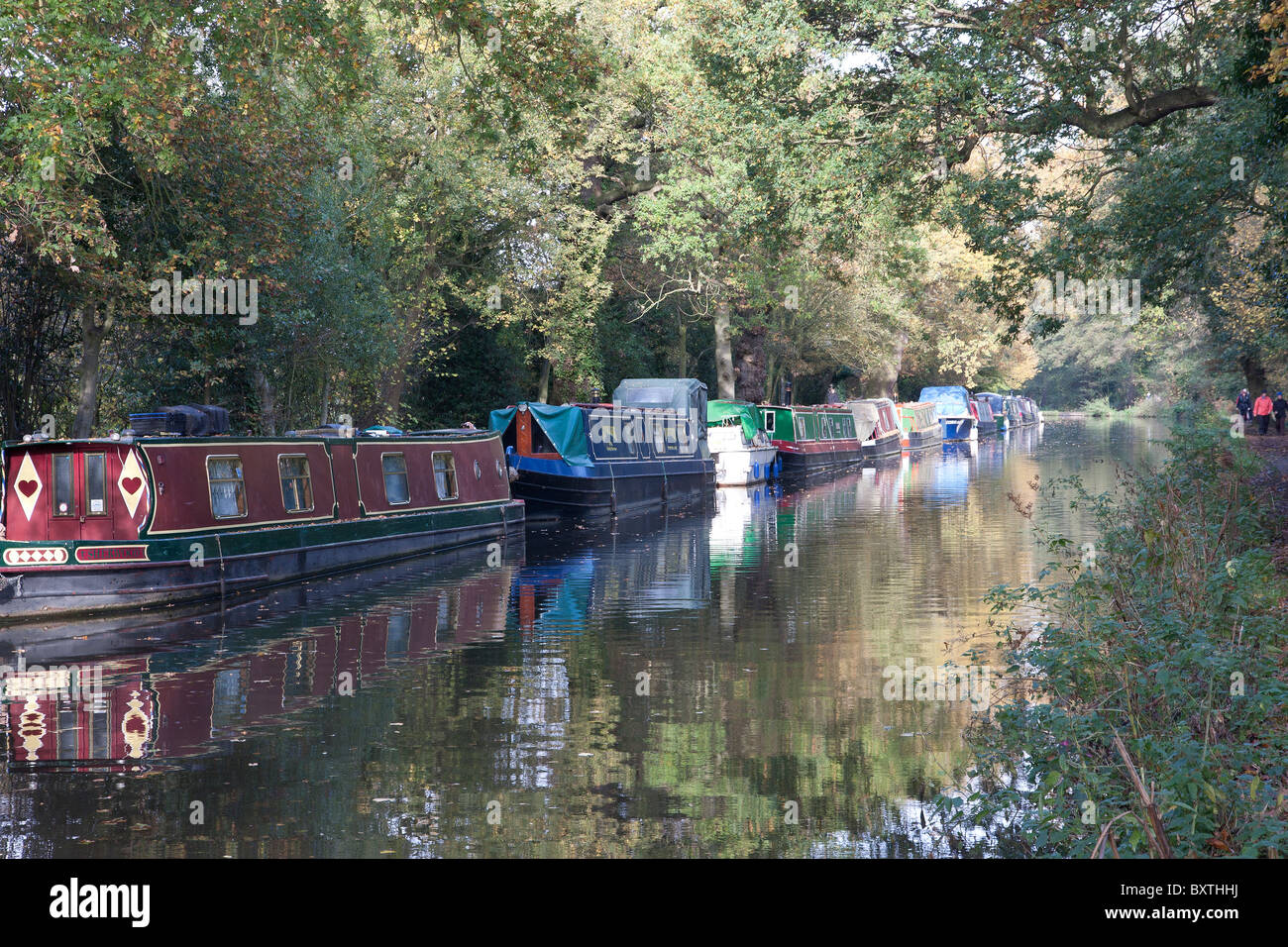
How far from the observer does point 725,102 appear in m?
20.2

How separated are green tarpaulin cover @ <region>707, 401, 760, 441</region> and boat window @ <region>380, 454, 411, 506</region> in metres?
16.9

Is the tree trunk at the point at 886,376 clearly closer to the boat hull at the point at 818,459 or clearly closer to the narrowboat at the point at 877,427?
the narrowboat at the point at 877,427

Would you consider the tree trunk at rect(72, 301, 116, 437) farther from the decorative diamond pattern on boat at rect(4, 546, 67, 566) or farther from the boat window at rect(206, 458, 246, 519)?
the decorative diamond pattern on boat at rect(4, 546, 67, 566)

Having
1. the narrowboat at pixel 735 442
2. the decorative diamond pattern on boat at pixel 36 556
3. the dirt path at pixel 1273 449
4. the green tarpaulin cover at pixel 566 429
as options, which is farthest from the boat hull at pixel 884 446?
the decorative diamond pattern on boat at pixel 36 556

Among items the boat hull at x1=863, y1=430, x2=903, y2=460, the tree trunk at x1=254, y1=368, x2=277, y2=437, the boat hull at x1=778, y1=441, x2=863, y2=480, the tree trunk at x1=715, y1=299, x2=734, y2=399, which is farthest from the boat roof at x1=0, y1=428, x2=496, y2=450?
the boat hull at x1=863, y1=430, x2=903, y2=460

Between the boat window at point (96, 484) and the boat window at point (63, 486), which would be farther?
the boat window at point (96, 484)

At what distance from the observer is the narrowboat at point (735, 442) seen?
1439 inches

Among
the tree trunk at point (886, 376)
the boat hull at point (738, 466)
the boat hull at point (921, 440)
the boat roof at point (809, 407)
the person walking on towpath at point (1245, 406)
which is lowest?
the boat hull at point (738, 466)

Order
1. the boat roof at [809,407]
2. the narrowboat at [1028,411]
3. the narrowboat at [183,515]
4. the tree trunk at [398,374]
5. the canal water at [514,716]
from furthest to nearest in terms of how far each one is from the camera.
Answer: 1. the narrowboat at [1028,411]
2. the boat roof at [809,407]
3. the tree trunk at [398,374]
4. the narrowboat at [183,515]
5. the canal water at [514,716]

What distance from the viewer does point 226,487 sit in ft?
54.0

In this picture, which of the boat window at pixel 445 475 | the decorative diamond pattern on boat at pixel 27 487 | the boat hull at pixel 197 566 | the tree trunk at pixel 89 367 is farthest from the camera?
the boat window at pixel 445 475

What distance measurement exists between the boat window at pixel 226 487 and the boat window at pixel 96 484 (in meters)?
1.38

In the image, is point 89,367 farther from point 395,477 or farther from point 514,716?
point 514,716

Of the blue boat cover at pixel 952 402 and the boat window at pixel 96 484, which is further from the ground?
the blue boat cover at pixel 952 402
